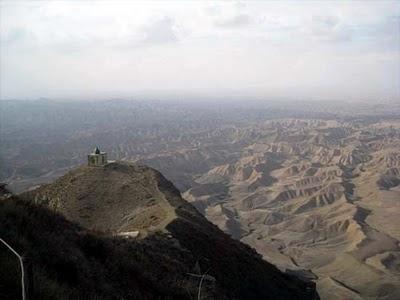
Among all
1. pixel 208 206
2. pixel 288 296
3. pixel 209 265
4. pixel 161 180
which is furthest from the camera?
pixel 208 206

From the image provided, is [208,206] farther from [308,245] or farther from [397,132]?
[397,132]

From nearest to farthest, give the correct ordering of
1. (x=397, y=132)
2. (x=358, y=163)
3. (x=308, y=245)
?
(x=308, y=245) < (x=358, y=163) < (x=397, y=132)

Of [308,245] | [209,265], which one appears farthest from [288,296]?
[308,245]

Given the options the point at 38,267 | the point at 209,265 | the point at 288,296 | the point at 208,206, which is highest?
the point at 38,267

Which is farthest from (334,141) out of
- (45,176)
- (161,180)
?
(161,180)

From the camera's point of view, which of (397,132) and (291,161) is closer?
(291,161)

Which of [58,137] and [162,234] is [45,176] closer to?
[58,137]

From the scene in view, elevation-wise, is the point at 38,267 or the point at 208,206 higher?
the point at 38,267
